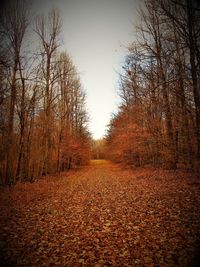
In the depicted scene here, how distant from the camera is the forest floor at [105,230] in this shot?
407cm

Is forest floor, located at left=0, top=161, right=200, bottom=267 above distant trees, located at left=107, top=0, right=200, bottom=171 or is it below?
below

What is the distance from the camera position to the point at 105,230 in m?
5.40

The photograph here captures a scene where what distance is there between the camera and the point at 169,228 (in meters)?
5.11

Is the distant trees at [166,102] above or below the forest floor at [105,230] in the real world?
above

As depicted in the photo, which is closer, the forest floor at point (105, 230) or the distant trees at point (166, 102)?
the forest floor at point (105, 230)

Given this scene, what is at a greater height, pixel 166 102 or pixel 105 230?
pixel 166 102

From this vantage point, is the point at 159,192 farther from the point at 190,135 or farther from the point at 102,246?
the point at 190,135

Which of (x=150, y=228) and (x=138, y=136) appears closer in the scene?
(x=150, y=228)

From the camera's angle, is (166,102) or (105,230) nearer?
(105,230)

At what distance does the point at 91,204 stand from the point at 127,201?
1.65 m

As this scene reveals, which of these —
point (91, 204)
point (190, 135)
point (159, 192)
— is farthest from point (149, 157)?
point (91, 204)

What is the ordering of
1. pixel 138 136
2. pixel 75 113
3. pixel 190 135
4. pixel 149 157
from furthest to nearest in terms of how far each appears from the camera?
pixel 75 113
pixel 149 157
pixel 138 136
pixel 190 135

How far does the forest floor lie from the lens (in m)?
4.07

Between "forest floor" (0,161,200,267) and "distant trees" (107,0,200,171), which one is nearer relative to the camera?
"forest floor" (0,161,200,267)
